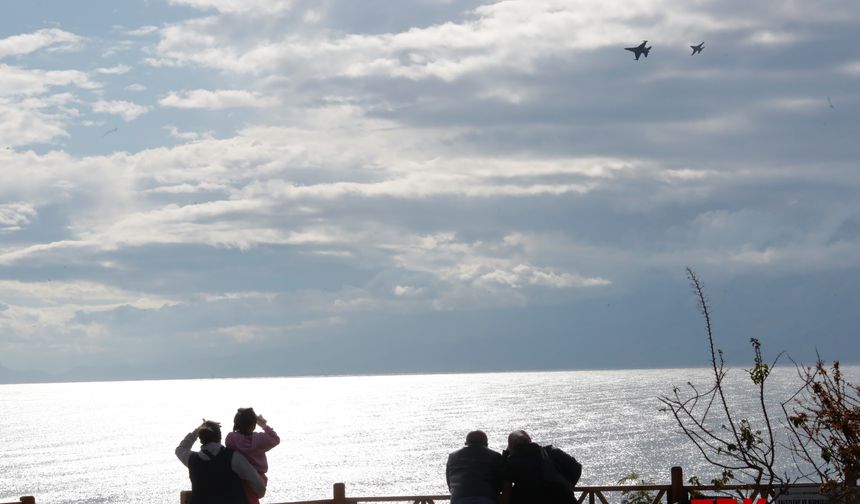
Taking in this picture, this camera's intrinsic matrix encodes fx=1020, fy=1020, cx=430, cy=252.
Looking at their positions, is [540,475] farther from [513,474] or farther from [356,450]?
[356,450]

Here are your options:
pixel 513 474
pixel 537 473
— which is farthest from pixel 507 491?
pixel 537 473

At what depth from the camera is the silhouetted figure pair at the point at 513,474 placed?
328 inches

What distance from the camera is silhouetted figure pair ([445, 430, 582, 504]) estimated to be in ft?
27.3

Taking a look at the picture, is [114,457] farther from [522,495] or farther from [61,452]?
[522,495]

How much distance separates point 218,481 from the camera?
7793mm

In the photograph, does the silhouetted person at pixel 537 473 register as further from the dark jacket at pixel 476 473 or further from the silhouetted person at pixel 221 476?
the silhouetted person at pixel 221 476

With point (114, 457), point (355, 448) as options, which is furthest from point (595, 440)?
point (114, 457)

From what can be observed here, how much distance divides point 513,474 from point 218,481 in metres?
2.40

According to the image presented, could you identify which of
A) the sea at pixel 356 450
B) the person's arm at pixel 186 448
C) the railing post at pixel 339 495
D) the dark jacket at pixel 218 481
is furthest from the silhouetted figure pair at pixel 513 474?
the sea at pixel 356 450

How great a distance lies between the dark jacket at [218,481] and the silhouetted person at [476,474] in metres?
1.77

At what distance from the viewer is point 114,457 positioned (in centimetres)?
11925

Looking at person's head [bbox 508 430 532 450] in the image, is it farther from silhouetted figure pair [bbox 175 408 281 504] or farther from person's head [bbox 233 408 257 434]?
person's head [bbox 233 408 257 434]

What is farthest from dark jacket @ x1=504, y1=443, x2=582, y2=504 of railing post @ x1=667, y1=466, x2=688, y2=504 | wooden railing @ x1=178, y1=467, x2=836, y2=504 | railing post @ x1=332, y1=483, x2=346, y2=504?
railing post @ x1=667, y1=466, x2=688, y2=504

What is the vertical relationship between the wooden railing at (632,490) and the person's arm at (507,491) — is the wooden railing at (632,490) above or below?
below
